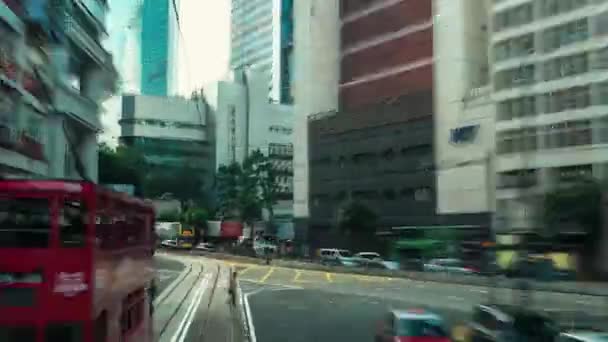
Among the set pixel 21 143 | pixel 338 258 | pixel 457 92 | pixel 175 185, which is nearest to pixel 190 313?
pixel 21 143

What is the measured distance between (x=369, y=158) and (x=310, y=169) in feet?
31.4

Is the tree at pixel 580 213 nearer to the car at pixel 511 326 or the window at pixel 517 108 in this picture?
the car at pixel 511 326

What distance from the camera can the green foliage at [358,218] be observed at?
48.1 meters

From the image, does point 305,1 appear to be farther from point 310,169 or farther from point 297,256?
point 297,256

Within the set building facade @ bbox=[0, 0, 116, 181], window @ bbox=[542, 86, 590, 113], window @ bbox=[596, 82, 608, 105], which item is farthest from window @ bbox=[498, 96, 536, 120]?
building facade @ bbox=[0, 0, 116, 181]

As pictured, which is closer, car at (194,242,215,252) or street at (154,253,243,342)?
street at (154,253,243,342)

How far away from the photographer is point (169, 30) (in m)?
16.8

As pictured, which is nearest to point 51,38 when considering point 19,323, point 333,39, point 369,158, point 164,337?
point 164,337

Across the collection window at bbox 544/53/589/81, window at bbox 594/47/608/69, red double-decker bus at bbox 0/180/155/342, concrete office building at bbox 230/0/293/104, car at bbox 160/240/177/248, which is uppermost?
concrete office building at bbox 230/0/293/104

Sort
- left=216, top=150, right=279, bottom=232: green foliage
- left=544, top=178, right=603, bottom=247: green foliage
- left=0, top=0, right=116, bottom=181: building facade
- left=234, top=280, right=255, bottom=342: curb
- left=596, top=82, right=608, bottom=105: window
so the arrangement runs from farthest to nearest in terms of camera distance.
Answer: left=216, top=150, right=279, bottom=232: green foliage, left=234, top=280, right=255, bottom=342: curb, left=0, top=0, right=116, bottom=181: building facade, left=596, top=82, right=608, bottom=105: window, left=544, top=178, right=603, bottom=247: green foliage

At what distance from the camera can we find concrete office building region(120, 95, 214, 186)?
70.9 metres

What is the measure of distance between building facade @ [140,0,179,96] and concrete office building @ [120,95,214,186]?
4646 centimetres

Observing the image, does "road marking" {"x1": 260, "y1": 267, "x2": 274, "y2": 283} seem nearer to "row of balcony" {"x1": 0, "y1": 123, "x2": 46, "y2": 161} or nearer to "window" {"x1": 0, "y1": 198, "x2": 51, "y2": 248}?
"row of balcony" {"x1": 0, "y1": 123, "x2": 46, "y2": 161}

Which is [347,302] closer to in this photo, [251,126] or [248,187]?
[248,187]
